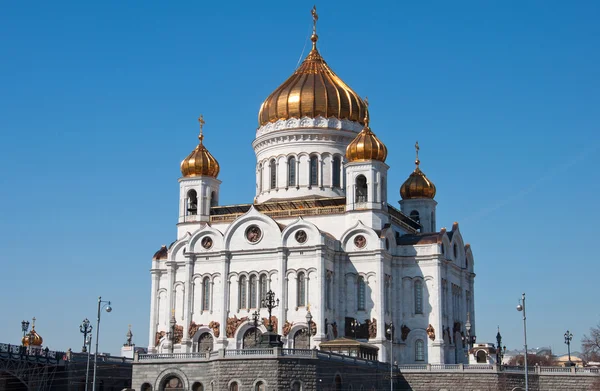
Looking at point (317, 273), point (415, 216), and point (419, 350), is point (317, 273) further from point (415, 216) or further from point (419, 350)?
point (415, 216)

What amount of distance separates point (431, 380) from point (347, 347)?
5654 mm

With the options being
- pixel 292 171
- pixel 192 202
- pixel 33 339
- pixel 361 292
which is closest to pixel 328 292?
pixel 361 292

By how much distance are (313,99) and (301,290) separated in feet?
49.5

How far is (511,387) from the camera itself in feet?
184

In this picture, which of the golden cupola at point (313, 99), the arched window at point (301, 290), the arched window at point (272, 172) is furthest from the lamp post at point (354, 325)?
the golden cupola at point (313, 99)

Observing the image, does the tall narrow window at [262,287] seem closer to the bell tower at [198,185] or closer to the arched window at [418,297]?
the bell tower at [198,185]

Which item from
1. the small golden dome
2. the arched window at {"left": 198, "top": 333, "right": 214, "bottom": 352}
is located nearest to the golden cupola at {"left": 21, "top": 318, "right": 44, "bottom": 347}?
the small golden dome

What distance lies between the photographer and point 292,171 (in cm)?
6856

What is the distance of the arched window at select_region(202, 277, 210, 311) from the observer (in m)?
63.3

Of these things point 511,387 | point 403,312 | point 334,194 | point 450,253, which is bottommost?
point 511,387

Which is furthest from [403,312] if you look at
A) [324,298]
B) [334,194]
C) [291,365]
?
[291,365]

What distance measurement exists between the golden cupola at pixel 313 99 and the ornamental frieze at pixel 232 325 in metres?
15.8

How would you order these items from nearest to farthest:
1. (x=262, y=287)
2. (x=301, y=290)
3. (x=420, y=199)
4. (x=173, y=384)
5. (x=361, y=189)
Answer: (x=173, y=384) → (x=301, y=290) → (x=262, y=287) → (x=361, y=189) → (x=420, y=199)

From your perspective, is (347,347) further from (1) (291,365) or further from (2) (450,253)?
(2) (450,253)
